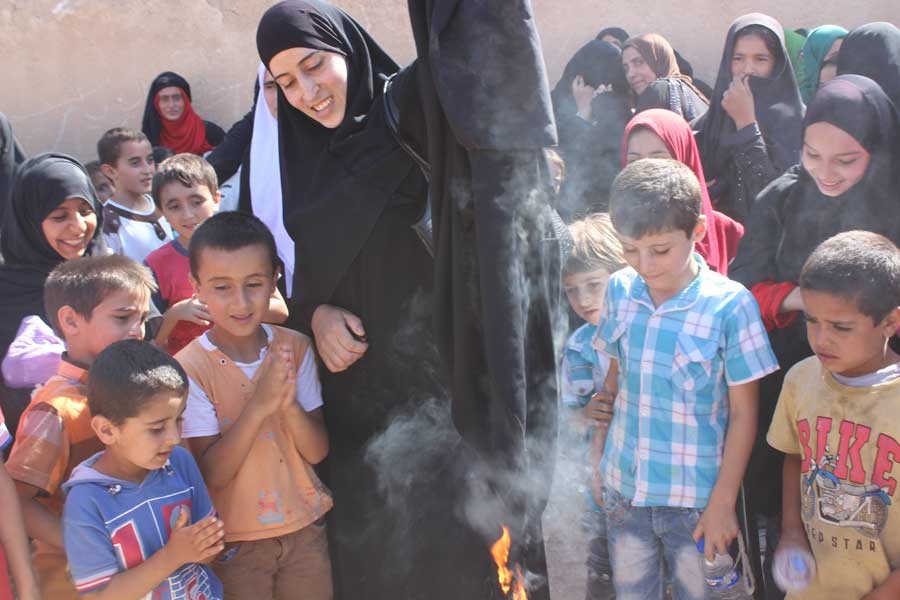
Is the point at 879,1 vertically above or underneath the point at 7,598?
above

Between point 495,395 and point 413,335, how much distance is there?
49 centimetres

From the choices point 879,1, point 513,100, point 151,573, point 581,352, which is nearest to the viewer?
point 513,100

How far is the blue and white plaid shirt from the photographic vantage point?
224 centimetres

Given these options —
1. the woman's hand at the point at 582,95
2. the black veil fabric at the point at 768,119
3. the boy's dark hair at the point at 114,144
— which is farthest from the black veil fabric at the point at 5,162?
the black veil fabric at the point at 768,119

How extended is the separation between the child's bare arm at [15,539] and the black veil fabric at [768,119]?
9.13ft

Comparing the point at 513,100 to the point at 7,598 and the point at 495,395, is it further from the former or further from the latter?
the point at 7,598

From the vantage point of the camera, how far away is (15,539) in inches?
86.2

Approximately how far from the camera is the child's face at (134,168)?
468 centimetres

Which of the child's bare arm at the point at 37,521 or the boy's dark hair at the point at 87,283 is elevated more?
the boy's dark hair at the point at 87,283

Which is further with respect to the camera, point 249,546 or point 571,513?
point 571,513

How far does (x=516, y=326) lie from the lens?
6.47 ft

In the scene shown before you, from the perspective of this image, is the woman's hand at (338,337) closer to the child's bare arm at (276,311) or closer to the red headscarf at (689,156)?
the child's bare arm at (276,311)

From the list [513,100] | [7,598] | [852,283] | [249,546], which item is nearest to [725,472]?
[852,283]

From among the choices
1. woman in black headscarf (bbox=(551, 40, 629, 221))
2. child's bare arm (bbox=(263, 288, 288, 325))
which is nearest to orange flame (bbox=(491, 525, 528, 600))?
child's bare arm (bbox=(263, 288, 288, 325))
